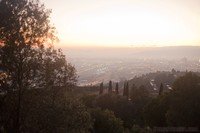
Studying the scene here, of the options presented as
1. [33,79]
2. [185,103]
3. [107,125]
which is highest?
[33,79]

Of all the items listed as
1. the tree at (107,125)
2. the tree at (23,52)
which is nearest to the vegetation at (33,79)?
the tree at (23,52)

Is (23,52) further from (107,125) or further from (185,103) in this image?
(185,103)

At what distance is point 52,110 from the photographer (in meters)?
23.9

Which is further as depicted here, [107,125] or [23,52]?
[107,125]

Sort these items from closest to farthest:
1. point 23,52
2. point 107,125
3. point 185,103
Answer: point 23,52 < point 107,125 < point 185,103

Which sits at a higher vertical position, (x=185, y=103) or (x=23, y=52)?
Answer: (x=23, y=52)

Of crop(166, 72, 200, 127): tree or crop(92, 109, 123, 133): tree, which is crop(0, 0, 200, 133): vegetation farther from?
crop(166, 72, 200, 127): tree

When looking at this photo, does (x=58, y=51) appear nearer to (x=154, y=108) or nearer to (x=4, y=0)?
(x=4, y=0)

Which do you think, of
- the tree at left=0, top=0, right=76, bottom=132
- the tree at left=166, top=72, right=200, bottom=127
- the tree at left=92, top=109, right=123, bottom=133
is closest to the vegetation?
the tree at left=0, top=0, right=76, bottom=132

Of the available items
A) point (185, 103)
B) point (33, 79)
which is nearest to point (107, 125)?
point (185, 103)

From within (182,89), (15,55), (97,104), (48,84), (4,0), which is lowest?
(97,104)

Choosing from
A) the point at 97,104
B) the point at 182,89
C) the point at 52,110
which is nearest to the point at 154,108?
the point at 182,89

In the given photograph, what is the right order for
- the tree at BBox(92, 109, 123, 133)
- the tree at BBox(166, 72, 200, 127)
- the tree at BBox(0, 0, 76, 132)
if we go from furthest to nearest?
the tree at BBox(166, 72, 200, 127)
the tree at BBox(92, 109, 123, 133)
the tree at BBox(0, 0, 76, 132)

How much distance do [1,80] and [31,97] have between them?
2.48 metres
